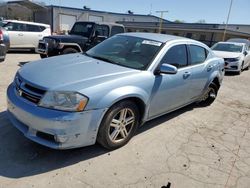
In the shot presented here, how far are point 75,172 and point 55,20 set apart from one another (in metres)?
35.4

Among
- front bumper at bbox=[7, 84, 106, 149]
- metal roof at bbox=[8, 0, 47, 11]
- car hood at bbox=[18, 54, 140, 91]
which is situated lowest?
front bumper at bbox=[7, 84, 106, 149]

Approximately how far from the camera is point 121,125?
3.43m

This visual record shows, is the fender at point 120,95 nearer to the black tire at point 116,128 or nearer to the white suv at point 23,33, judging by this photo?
the black tire at point 116,128

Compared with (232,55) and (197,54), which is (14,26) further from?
(232,55)

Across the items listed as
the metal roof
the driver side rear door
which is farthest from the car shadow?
the metal roof

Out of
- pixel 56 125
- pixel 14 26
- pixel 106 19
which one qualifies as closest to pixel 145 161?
pixel 56 125

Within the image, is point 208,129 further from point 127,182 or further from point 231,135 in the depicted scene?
point 127,182

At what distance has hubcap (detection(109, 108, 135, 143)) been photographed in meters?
3.33

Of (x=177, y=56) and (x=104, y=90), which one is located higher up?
(x=177, y=56)

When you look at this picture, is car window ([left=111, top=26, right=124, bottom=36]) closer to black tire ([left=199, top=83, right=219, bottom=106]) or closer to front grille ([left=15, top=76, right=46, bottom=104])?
black tire ([left=199, top=83, right=219, bottom=106])

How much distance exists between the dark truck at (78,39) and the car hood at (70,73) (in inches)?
196

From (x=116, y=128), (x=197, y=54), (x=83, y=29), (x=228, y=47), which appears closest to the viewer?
(x=116, y=128)

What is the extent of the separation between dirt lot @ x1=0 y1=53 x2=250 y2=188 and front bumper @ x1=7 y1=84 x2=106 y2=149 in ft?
1.10

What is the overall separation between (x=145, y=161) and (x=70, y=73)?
1.58m
